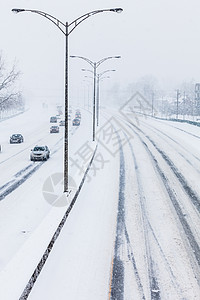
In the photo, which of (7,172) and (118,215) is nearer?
(118,215)

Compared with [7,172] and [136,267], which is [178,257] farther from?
[7,172]

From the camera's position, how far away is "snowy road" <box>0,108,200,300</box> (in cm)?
940

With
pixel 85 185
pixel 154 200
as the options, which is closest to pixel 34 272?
pixel 154 200

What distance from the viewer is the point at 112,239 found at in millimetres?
12969

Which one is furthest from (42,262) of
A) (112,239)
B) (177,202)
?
(177,202)

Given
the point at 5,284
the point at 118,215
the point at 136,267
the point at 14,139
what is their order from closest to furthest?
the point at 5,284 < the point at 136,267 < the point at 118,215 < the point at 14,139

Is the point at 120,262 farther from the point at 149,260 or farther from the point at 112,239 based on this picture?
the point at 112,239

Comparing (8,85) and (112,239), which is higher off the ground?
(8,85)

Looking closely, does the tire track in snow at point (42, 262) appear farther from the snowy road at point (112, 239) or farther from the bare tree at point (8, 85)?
the bare tree at point (8, 85)

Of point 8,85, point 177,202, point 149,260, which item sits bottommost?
point 149,260

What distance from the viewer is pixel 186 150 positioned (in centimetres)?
3688

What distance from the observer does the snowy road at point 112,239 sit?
940 centimetres

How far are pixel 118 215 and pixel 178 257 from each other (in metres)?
4.72

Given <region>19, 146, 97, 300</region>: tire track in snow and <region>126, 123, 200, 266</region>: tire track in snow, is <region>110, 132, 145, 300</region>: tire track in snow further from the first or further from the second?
<region>126, 123, 200, 266</region>: tire track in snow
